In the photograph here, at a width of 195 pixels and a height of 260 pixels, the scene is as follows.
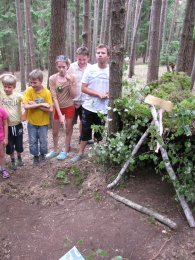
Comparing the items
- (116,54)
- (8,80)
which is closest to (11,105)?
(8,80)

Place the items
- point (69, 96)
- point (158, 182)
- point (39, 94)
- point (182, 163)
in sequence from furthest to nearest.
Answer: point (69, 96)
point (39, 94)
point (158, 182)
point (182, 163)

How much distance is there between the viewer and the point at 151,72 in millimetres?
8281

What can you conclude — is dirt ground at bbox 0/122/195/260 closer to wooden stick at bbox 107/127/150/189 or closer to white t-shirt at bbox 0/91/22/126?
wooden stick at bbox 107/127/150/189

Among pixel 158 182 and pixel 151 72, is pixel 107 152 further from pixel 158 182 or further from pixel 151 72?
pixel 151 72

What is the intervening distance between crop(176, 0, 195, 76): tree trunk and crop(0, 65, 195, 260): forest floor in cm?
386

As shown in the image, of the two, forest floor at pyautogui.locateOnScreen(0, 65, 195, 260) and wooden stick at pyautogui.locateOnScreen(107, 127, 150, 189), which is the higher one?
wooden stick at pyautogui.locateOnScreen(107, 127, 150, 189)

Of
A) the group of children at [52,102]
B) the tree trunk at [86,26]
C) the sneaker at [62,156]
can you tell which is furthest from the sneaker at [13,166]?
the tree trunk at [86,26]

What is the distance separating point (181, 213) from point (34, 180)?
254 cm

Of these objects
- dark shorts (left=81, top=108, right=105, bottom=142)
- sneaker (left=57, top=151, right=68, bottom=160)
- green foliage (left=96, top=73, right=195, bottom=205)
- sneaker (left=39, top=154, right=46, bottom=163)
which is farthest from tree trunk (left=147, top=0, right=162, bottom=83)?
sneaker (left=39, top=154, right=46, bottom=163)

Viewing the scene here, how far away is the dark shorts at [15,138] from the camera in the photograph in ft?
15.3

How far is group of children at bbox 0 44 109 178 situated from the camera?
4461 millimetres

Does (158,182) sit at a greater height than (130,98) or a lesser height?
lesser

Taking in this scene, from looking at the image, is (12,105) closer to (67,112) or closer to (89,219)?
(67,112)

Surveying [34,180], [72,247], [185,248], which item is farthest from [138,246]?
[34,180]
